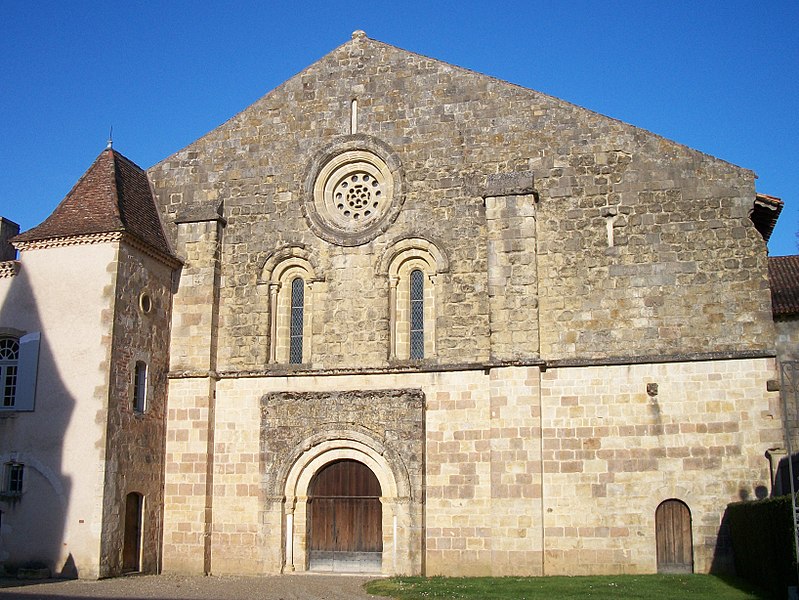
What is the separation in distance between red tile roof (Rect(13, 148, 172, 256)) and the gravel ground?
7480 millimetres

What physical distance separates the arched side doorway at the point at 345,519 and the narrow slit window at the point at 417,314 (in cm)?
285

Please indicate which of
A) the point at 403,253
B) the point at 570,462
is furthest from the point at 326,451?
the point at 570,462

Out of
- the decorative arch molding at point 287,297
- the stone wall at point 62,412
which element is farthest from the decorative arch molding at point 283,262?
the stone wall at point 62,412

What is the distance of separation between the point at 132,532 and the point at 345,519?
4675 mm

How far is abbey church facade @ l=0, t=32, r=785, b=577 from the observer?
19.1 m

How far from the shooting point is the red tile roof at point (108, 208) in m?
21.1

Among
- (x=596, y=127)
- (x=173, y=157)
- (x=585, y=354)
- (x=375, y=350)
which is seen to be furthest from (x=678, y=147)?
(x=173, y=157)

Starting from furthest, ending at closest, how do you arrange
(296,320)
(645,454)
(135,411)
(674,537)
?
(296,320) → (135,411) → (645,454) → (674,537)

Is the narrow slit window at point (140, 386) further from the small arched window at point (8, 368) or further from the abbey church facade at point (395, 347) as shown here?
the small arched window at point (8, 368)

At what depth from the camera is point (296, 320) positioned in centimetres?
2209

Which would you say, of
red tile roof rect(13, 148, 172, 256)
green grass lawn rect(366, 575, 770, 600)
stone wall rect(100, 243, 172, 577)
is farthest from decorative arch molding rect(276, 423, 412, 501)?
red tile roof rect(13, 148, 172, 256)

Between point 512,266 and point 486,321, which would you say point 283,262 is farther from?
point 512,266

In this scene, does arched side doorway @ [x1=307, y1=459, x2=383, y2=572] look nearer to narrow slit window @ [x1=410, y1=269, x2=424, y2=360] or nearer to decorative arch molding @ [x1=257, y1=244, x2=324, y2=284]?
narrow slit window @ [x1=410, y1=269, x2=424, y2=360]

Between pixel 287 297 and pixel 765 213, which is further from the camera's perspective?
pixel 287 297
